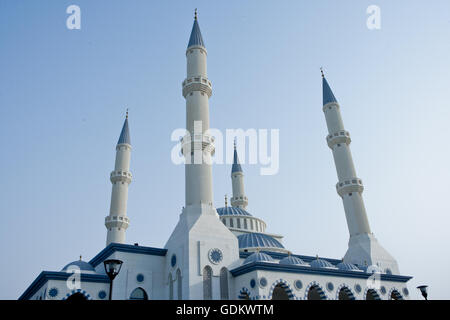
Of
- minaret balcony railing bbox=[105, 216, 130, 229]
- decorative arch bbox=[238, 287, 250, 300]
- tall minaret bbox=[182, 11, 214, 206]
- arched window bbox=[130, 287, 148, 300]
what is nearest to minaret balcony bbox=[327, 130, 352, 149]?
tall minaret bbox=[182, 11, 214, 206]

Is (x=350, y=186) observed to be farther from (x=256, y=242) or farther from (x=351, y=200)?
(x=256, y=242)

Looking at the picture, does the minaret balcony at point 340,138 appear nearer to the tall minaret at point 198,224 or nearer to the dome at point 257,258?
the tall minaret at point 198,224

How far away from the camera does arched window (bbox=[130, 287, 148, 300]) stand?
2344 cm

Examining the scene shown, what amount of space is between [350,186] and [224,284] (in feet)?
47.3

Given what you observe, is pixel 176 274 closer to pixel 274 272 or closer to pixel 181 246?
pixel 181 246

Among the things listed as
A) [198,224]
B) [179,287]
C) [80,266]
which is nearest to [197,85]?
[198,224]

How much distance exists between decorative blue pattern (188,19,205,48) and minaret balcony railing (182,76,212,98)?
3.58 m

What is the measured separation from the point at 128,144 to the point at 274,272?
1853 cm

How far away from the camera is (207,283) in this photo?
22.6 m

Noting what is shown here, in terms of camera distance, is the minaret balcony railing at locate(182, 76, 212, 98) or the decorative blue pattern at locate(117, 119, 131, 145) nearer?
the minaret balcony railing at locate(182, 76, 212, 98)

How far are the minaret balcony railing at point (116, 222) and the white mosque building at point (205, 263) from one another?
79 millimetres

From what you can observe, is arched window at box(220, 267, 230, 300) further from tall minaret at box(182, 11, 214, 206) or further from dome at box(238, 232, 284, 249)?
dome at box(238, 232, 284, 249)

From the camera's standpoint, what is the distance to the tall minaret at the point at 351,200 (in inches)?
1179
